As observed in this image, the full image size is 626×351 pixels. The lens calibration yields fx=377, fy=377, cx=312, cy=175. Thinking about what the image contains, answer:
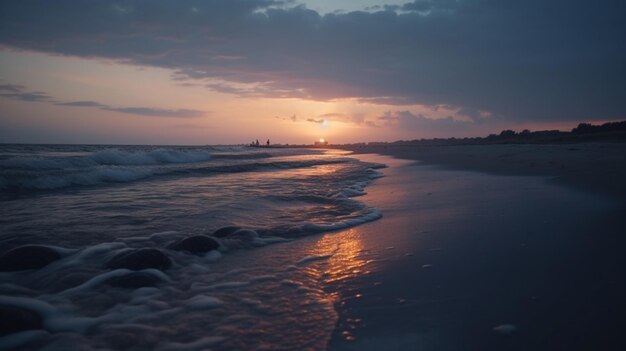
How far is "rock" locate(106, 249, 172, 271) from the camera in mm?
3341

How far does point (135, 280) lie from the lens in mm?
3004

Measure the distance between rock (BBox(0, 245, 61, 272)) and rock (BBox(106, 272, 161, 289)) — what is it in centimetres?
96

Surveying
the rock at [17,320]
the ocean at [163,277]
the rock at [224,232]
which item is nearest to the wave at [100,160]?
the ocean at [163,277]

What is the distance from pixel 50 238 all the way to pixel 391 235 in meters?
4.03

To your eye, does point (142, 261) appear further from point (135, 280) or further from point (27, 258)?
point (27, 258)

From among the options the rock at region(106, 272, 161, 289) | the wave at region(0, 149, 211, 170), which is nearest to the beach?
the rock at region(106, 272, 161, 289)

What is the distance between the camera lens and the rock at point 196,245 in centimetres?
392

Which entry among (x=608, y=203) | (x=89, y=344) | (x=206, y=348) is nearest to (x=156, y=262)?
(x=89, y=344)

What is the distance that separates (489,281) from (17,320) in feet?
10.4

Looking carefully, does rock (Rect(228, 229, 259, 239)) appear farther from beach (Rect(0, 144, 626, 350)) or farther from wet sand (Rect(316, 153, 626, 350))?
wet sand (Rect(316, 153, 626, 350))

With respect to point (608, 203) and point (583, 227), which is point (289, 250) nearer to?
point (583, 227)

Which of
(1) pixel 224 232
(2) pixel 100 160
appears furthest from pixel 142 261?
(2) pixel 100 160

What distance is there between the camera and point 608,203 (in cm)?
527

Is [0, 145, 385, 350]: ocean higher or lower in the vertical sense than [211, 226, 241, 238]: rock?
lower
